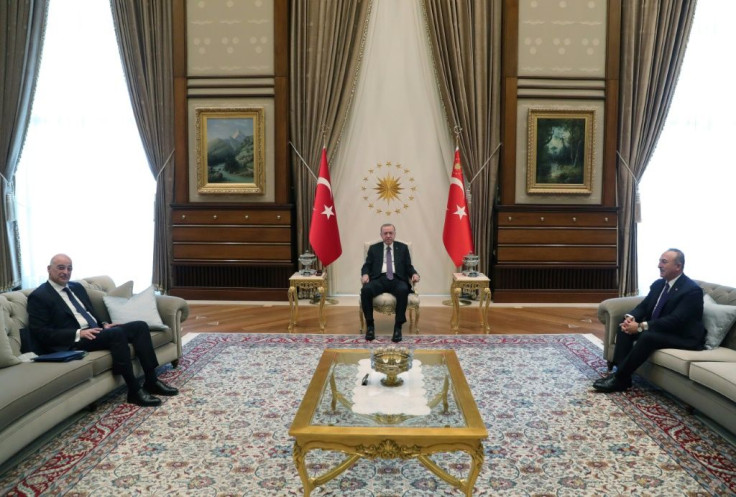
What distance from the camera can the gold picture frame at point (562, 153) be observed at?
707 cm

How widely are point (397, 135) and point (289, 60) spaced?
5.33ft

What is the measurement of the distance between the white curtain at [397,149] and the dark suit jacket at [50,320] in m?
4.09

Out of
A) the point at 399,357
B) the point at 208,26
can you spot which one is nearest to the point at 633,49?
the point at 208,26

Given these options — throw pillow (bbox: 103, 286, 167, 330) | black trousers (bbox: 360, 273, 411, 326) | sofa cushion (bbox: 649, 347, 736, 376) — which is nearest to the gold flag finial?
black trousers (bbox: 360, 273, 411, 326)

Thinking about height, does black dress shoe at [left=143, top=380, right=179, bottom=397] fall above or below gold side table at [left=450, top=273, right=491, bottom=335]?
below

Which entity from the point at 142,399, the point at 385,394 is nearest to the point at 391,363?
the point at 385,394

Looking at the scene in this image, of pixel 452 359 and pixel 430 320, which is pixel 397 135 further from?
pixel 452 359

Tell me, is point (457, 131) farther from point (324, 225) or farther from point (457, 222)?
point (324, 225)

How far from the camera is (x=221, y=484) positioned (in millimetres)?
2744

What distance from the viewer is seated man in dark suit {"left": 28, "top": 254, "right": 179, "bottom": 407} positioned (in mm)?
3580

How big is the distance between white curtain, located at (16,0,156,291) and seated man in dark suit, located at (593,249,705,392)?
5.93 m

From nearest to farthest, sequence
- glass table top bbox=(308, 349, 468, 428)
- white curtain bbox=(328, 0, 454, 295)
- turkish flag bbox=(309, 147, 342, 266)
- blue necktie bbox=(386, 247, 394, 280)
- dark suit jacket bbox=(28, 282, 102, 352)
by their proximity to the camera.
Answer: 1. glass table top bbox=(308, 349, 468, 428)
2. dark suit jacket bbox=(28, 282, 102, 352)
3. blue necktie bbox=(386, 247, 394, 280)
4. turkish flag bbox=(309, 147, 342, 266)
5. white curtain bbox=(328, 0, 454, 295)

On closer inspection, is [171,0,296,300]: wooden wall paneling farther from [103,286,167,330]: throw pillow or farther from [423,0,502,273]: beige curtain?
[103,286,167,330]: throw pillow

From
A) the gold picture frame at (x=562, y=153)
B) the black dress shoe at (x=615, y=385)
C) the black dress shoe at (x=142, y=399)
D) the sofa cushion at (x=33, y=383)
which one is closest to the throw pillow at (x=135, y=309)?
the black dress shoe at (x=142, y=399)
